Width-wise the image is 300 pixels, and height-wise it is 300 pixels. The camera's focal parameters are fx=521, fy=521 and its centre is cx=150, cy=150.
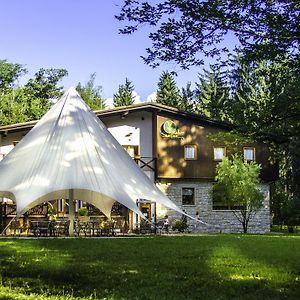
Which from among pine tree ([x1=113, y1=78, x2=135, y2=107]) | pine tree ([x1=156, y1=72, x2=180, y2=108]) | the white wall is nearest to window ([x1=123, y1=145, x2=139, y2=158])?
the white wall

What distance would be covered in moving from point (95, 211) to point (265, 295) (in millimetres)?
19943

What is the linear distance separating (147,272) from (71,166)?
4.20 m

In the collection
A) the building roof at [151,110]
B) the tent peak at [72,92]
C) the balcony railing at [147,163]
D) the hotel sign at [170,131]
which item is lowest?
the balcony railing at [147,163]

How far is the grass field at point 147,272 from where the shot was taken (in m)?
6.45

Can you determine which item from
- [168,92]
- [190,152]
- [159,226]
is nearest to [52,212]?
[159,226]

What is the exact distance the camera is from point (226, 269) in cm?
858

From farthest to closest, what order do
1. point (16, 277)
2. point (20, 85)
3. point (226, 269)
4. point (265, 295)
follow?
1. point (20, 85)
2. point (226, 269)
3. point (16, 277)
4. point (265, 295)

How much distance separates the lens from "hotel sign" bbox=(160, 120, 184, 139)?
1125 inches

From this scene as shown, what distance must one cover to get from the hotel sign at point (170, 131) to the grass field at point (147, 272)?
1665 cm

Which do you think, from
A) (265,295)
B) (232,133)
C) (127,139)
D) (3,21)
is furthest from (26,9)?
A: (127,139)

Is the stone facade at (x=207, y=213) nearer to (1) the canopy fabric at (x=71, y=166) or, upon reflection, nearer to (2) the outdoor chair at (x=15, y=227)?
(2) the outdoor chair at (x=15, y=227)

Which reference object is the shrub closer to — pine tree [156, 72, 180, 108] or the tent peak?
the tent peak

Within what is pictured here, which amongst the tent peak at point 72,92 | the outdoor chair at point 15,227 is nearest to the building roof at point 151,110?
the outdoor chair at point 15,227

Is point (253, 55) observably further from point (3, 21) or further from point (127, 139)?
point (127, 139)
